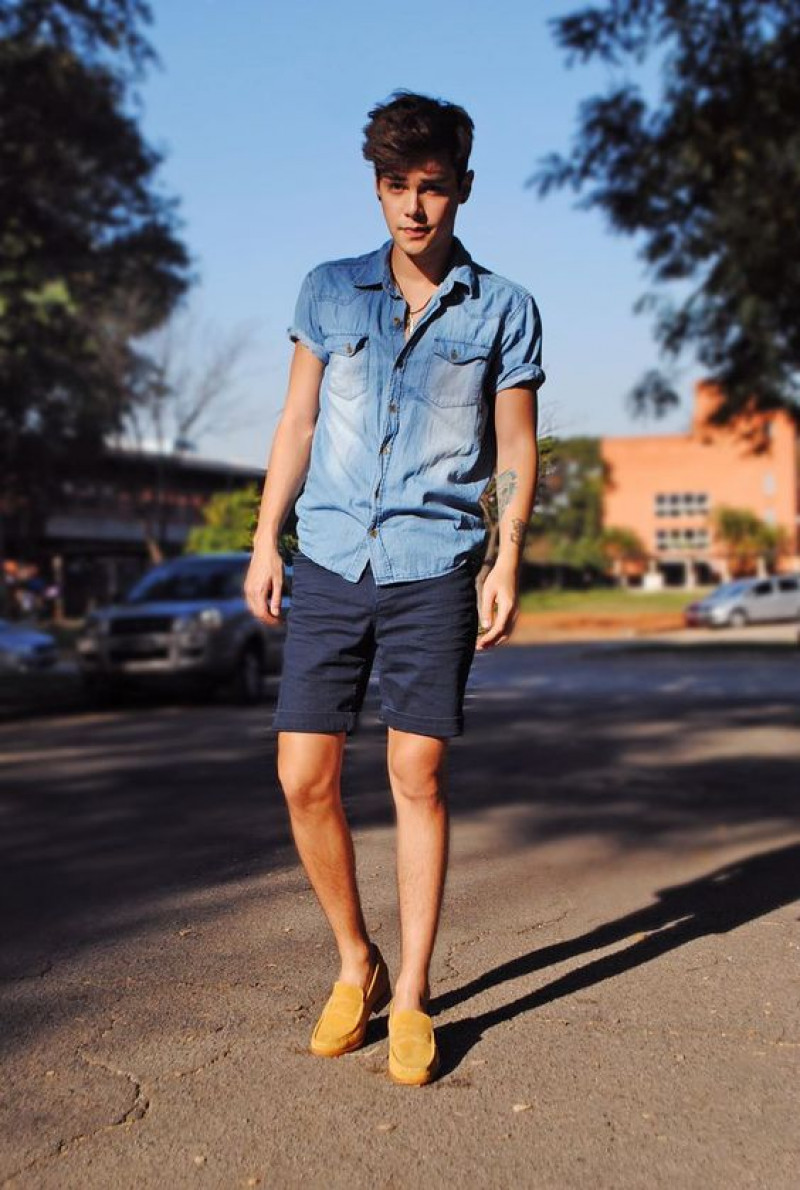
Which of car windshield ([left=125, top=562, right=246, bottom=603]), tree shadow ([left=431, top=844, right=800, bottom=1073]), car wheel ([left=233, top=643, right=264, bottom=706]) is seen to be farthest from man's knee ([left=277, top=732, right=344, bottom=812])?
car windshield ([left=125, top=562, right=246, bottom=603])

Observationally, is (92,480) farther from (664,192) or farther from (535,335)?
(535,335)

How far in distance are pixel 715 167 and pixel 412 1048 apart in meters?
19.0

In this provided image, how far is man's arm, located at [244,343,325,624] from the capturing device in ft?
11.8

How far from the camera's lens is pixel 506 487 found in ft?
11.8

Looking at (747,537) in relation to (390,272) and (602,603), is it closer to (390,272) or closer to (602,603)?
(602,603)

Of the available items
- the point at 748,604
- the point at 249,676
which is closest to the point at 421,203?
the point at 249,676

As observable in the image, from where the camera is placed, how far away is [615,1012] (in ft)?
12.5

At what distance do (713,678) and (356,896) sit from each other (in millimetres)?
16904

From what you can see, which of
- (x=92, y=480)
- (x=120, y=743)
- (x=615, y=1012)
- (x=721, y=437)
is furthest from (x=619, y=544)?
(x=615, y=1012)

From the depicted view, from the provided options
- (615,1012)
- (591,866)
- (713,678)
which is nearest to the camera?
(615,1012)

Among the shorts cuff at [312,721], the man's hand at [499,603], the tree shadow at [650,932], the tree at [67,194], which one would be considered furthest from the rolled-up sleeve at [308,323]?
the tree at [67,194]

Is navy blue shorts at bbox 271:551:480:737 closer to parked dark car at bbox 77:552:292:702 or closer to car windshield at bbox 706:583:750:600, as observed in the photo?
parked dark car at bbox 77:552:292:702

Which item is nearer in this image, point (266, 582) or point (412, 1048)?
point (412, 1048)

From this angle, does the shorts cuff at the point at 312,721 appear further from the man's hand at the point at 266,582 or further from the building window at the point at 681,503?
the building window at the point at 681,503
